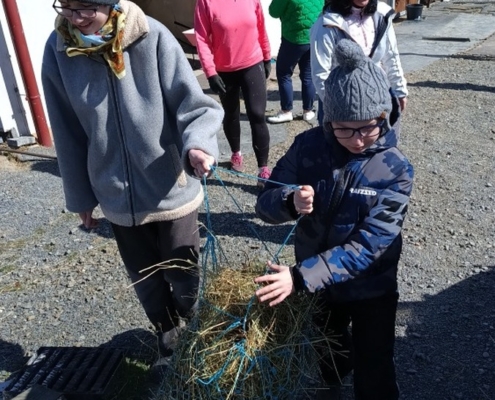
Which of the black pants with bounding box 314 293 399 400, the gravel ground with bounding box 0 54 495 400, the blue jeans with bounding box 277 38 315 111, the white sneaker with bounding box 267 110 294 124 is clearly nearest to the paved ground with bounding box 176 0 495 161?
the white sneaker with bounding box 267 110 294 124

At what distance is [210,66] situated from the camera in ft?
15.5

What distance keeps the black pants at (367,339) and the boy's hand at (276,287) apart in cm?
30

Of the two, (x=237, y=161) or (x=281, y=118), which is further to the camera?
(x=281, y=118)

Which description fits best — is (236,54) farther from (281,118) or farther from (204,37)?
(281,118)

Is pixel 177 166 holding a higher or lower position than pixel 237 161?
higher

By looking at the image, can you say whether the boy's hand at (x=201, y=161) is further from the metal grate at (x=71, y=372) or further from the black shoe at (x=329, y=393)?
the metal grate at (x=71, y=372)

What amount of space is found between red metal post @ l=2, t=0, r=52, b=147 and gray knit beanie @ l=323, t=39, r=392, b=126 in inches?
193

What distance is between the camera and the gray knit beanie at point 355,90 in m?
1.88

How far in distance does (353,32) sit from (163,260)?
69.0 inches

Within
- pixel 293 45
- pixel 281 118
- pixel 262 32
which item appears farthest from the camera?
pixel 281 118

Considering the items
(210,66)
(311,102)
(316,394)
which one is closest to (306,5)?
(311,102)

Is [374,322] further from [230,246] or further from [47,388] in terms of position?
[230,246]

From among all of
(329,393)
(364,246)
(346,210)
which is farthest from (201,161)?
(329,393)

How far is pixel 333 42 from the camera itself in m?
3.38
